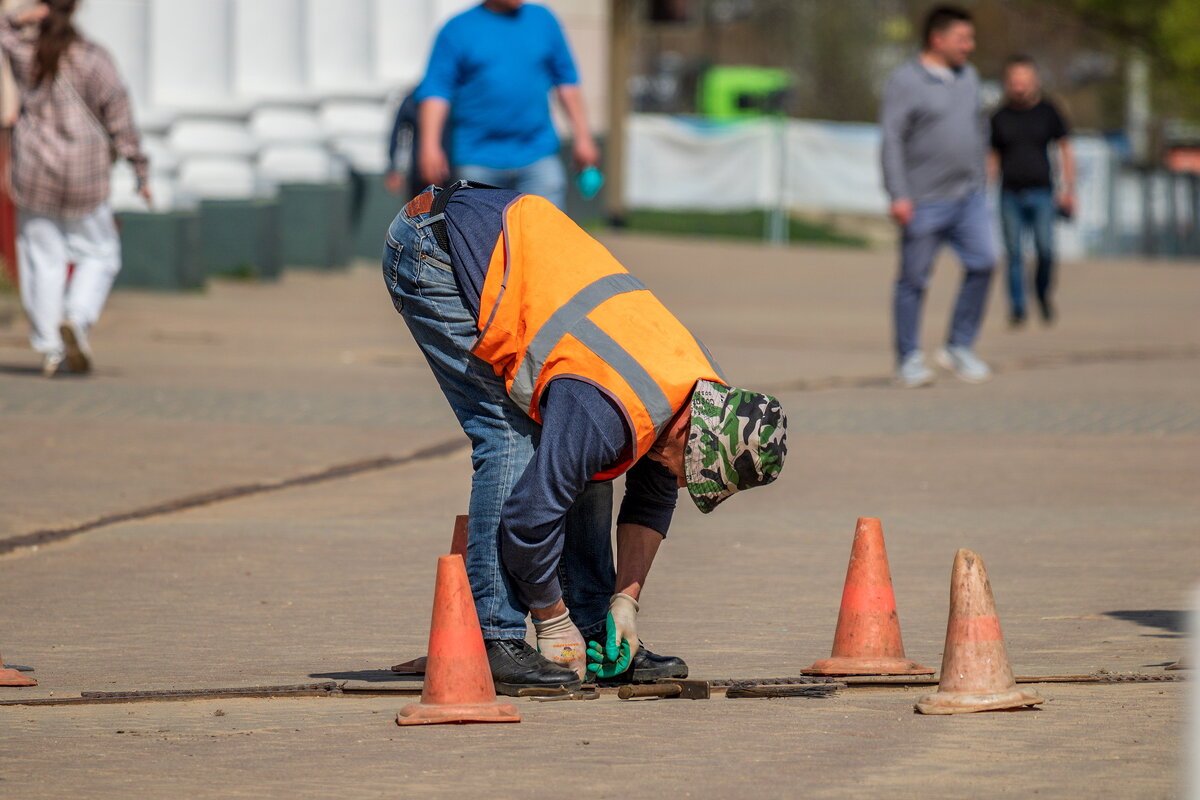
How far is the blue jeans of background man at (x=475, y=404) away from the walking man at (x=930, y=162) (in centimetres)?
661

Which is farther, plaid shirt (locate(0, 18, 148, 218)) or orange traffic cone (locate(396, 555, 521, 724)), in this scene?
plaid shirt (locate(0, 18, 148, 218))

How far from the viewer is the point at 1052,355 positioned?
535 inches

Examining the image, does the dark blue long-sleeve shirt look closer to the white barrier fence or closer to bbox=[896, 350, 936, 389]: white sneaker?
bbox=[896, 350, 936, 389]: white sneaker

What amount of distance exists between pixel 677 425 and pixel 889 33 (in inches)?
2069

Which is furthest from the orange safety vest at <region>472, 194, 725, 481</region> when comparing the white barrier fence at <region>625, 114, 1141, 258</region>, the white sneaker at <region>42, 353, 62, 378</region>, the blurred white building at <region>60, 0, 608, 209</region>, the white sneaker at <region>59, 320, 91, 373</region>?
the white barrier fence at <region>625, 114, 1141, 258</region>

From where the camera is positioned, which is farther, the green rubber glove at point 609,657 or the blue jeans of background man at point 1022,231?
the blue jeans of background man at point 1022,231

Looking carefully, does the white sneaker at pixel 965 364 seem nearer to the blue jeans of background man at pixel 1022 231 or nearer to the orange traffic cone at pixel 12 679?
the blue jeans of background man at pixel 1022 231

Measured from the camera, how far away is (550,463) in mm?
4582

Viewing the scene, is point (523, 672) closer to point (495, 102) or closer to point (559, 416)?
point (559, 416)

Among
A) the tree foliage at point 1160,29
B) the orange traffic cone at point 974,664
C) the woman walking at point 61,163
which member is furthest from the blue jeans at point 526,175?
the tree foliage at point 1160,29

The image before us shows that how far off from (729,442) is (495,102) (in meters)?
5.67

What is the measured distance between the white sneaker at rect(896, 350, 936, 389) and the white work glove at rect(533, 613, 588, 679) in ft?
22.0

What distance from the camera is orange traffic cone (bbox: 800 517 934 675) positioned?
5043 mm

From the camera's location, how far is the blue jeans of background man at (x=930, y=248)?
37.3ft
